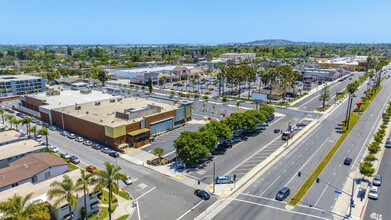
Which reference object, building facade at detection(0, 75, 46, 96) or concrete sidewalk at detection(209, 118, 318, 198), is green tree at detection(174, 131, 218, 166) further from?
building facade at detection(0, 75, 46, 96)

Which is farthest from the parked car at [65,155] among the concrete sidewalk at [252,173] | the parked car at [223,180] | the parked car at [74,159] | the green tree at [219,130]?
the parked car at [223,180]

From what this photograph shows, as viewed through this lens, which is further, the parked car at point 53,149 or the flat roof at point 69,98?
the flat roof at point 69,98

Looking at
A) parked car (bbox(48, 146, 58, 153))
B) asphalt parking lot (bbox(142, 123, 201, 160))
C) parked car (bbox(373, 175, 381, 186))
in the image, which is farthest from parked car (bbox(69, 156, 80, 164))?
parked car (bbox(373, 175, 381, 186))

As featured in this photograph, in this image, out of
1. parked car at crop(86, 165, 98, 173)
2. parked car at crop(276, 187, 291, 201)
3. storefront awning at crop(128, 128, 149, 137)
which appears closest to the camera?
parked car at crop(276, 187, 291, 201)

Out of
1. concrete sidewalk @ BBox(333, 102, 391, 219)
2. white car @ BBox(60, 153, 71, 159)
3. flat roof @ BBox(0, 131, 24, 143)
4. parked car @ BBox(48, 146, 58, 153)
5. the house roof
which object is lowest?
concrete sidewalk @ BBox(333, 102, 391, 219)

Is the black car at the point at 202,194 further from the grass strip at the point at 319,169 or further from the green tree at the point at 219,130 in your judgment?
the green tree at the point at 219,130

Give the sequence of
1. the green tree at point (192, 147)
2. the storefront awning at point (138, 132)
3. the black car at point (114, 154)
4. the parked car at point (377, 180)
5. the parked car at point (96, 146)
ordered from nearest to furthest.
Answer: the parked car at point (377, 180) → the green tree at point (192, 147) → the black car at point (114, 154) → the parked car at point (96, 146) → the storefront awning at point (138, 132)

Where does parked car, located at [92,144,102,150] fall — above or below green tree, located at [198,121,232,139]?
below
